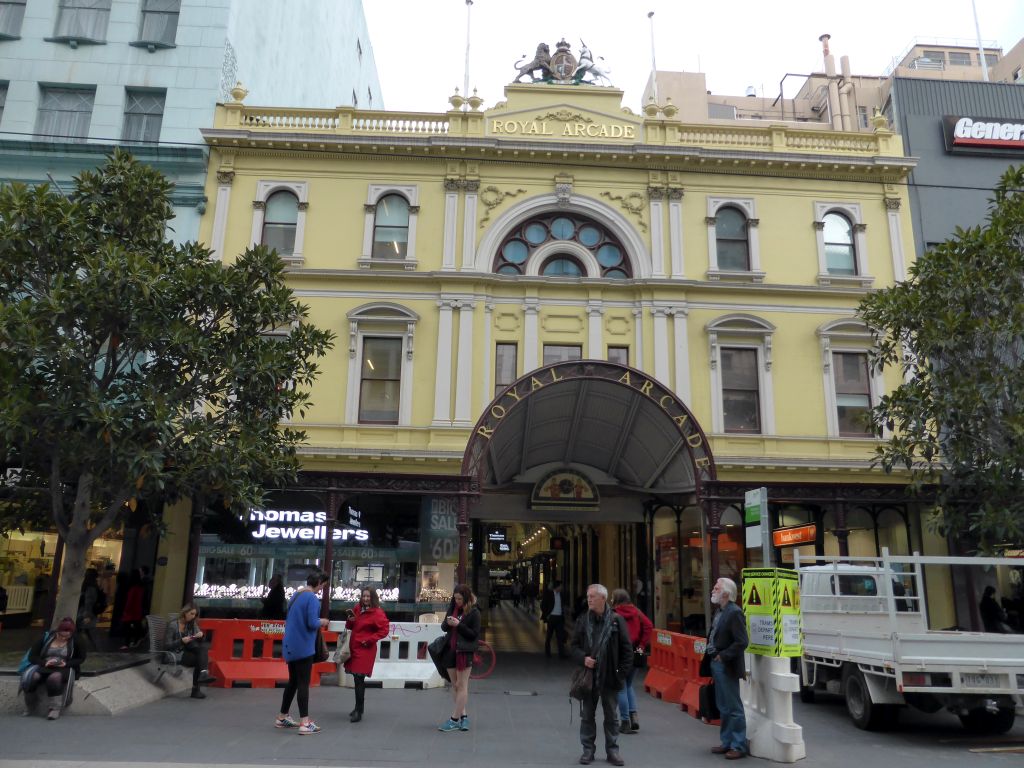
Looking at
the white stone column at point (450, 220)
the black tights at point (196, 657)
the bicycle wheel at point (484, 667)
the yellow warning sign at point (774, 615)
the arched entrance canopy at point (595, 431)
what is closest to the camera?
the yellow warning sign at point (774, 615)

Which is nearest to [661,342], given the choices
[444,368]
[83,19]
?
[444,368]

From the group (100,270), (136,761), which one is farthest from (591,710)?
(100,270)

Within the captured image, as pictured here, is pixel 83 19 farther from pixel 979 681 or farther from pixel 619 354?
pixel 979 681

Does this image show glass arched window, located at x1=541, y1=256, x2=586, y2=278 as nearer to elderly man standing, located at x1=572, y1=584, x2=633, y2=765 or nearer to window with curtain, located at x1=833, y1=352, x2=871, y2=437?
window with curtain, located at x1=833, y1=352, x2=871, y2=437

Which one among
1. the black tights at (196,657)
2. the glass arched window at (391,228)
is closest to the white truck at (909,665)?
the black tights at (196,657)

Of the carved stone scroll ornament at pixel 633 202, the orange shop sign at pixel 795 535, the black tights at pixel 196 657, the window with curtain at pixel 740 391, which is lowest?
the black tights at pixel 196 657

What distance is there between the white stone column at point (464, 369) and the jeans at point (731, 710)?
10035mm

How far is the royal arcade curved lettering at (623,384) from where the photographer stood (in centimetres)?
1491

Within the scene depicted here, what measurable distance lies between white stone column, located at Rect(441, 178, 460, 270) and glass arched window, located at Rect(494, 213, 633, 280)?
123 centimetres

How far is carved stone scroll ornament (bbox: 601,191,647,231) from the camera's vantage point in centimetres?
1945

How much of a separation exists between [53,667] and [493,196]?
1384 cm

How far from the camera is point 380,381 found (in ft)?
60.4

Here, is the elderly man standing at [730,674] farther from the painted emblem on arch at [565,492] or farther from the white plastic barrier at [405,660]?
the painted emblem on arch at [565,492]

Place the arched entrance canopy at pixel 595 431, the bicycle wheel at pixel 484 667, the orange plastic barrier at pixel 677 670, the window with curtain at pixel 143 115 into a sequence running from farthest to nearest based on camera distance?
the window with curtain at pixel 143 115 → the arched entrance canopy at pixel 595 431 → the bicycle wheel at pixel 484 667 → the orange plastic barrier at pixel 677 670
